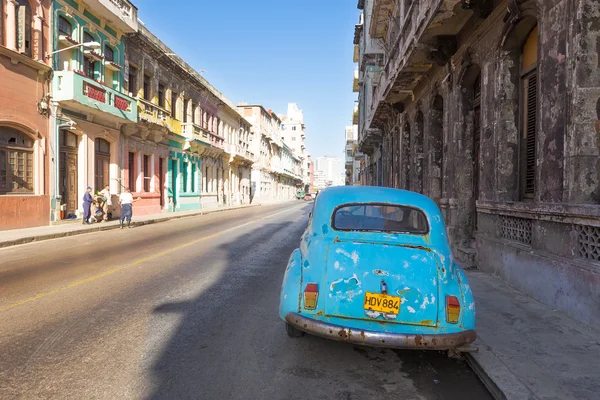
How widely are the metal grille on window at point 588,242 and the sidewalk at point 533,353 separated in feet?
2.66

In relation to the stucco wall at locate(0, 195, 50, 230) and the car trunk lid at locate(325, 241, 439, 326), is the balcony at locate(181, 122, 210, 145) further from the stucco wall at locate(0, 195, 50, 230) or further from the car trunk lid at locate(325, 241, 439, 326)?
the car trunk lid at locate(325, 241, 439, 326)

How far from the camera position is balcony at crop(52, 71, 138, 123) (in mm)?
16234

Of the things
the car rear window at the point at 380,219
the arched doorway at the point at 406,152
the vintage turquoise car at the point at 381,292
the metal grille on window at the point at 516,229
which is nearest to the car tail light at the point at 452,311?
the vintage turquoise car at the point at 381,292

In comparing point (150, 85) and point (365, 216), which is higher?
point (150, 85)

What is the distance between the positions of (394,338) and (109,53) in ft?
71.8

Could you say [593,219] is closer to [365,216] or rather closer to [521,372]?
[521,372]

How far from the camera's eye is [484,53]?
8.46 meters

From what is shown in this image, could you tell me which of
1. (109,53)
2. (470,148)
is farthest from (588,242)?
(109,53)

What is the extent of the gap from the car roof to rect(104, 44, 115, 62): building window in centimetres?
1951

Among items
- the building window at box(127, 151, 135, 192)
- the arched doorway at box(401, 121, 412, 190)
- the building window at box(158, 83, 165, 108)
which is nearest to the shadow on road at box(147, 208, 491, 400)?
the arched doorway at box(401, 121, 412, 190)

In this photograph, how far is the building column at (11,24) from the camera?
14.2m

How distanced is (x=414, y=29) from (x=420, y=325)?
9047mm

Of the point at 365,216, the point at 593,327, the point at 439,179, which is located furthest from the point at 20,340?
the point at 439,179

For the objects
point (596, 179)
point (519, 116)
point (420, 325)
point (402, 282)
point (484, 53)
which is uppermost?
point (484, 53)
